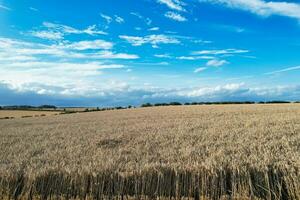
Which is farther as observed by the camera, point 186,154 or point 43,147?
point 43,147

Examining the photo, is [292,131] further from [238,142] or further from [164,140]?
[164,140]

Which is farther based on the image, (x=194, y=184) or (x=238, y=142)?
(x=238, y=142)

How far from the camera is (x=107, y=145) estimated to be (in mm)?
14078

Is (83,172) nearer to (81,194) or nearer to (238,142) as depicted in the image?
(81,194)

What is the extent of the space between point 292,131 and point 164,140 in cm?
616

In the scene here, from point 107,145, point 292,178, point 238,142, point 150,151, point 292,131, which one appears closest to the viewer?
point 292,178

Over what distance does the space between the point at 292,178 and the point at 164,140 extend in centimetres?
804

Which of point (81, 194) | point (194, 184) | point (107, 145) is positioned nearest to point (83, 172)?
point (81, 194)

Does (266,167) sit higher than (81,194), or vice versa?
(266,167)

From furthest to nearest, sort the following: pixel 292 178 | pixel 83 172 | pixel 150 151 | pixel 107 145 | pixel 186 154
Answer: pixel 107 145 < pixel 150 151 < pixel 186 154 < pixel 83 172 < pixel 292 178

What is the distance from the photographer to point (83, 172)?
7527 mm

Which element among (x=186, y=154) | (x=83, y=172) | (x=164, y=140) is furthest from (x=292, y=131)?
(x=83, y=172)

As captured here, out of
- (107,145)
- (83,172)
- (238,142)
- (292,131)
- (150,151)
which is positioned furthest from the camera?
(292,131)

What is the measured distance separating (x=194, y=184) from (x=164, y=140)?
761cm
